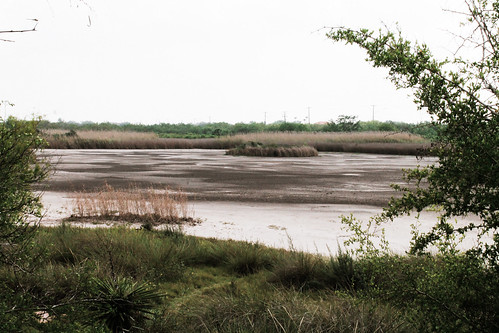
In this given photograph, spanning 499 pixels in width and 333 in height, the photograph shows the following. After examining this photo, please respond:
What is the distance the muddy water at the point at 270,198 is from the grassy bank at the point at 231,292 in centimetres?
103

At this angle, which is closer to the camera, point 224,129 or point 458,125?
point 458,125

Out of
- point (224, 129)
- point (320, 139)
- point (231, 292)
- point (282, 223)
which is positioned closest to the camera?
point (231, 292)

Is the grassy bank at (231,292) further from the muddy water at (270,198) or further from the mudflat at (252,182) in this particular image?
the mudflat at (252,182)

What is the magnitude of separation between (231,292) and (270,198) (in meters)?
9.29

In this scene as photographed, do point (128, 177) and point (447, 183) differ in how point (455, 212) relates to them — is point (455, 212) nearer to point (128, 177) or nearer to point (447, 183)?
point (447, 183)

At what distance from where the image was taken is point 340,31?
3498mm

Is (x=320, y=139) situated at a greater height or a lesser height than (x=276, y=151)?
greater

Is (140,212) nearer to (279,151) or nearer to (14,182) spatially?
(14,182)

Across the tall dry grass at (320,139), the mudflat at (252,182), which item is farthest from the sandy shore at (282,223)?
the tall dry grass at (320,139)

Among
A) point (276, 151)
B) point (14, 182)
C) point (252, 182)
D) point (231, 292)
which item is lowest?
point (252, 182)

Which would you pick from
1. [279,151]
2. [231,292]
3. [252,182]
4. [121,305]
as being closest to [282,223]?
[231,292]

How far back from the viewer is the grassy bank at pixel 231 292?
3.36m

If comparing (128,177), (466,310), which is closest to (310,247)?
(466,310)

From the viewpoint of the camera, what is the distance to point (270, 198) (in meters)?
14.2
